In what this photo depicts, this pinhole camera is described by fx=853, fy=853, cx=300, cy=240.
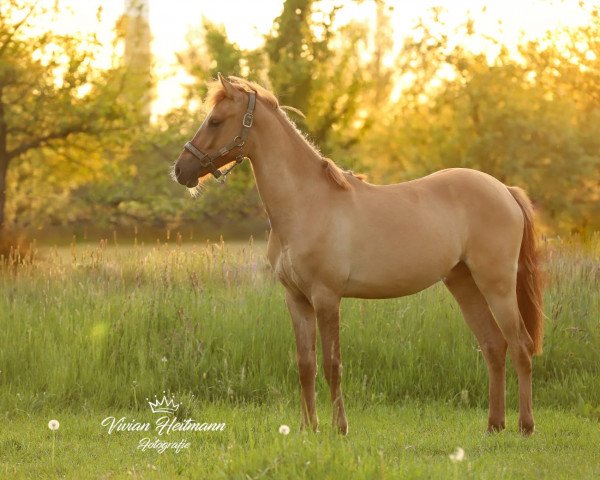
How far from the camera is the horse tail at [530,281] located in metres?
6.41

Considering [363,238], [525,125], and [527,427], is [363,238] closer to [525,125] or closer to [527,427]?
[527,427]

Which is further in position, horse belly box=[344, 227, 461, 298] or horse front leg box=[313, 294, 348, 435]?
horse belly box=[344, 227, 461, 298]

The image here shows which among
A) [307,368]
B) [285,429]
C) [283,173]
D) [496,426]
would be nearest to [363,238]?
[283,173]

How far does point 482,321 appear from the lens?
21.2 feet

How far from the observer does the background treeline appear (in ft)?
67.6

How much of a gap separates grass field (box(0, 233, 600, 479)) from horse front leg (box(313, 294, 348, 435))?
247 millimetres

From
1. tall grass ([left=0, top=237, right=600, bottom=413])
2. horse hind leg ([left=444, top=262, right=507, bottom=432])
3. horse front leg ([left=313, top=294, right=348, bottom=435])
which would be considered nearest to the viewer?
horse front leg ([left=313, top=294, right=348, bottom=435])

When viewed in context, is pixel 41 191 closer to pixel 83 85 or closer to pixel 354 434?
pixel 83 85

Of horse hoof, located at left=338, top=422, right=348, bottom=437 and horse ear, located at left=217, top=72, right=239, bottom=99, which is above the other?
horse ear, located at left=217, top=72, right=239, bottom=99

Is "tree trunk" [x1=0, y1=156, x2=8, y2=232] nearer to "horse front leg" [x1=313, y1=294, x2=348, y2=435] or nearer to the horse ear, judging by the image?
the horse ear

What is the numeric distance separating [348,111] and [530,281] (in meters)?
19.7

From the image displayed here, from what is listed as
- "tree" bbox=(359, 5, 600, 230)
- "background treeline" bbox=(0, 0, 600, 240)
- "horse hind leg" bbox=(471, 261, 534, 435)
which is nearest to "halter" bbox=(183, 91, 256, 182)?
"horse hind leg" bbox=(471, 261, 534, 435)

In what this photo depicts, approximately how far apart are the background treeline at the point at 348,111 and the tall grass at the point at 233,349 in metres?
11.0

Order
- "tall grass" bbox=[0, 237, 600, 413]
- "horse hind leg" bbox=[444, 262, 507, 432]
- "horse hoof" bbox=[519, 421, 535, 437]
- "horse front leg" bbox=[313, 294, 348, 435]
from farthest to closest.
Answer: "tall grass" bbox=[0, 237, 600, 413] → "horse hind leg" bbox=[444, 262, 507, 432] → "horse hoof" bbox=[519, 421, 535, 437] → "horse front leg" bbox=[313, 294, 348, 435]
